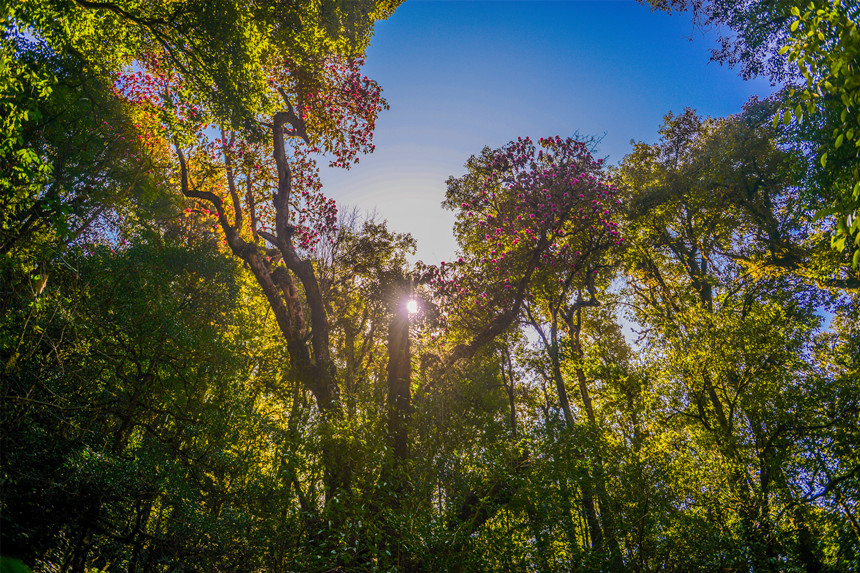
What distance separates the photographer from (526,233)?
15.2 meters

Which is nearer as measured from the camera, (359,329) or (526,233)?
(526,233)

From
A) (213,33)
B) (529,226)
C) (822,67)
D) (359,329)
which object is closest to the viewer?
(822,67)

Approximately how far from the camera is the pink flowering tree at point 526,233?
48.4 feet

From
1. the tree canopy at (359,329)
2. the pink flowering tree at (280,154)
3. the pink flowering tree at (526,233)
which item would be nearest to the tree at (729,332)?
the tree canopy at (359,329)

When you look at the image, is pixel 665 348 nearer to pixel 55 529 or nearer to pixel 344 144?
pixel 344 144

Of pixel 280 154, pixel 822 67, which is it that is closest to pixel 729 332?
pixel 822 67

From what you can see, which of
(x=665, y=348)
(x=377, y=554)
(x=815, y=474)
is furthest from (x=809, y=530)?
(x=377, y=554)

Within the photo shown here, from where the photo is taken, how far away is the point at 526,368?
20.4 m

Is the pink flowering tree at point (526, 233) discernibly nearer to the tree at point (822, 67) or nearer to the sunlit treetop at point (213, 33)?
the tree at point (822, 67)

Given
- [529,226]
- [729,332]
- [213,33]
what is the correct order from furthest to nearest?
1. [529,226]
2. [729,332]
3. [213,33]

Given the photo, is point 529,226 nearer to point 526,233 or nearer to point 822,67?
point 526,233

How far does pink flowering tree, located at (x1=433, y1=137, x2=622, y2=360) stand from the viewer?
14.7 m

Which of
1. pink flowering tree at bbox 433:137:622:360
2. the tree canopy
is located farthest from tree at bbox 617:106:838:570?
pink flowering tree at bbox 433:137:622:360

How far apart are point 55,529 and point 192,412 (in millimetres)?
4459
